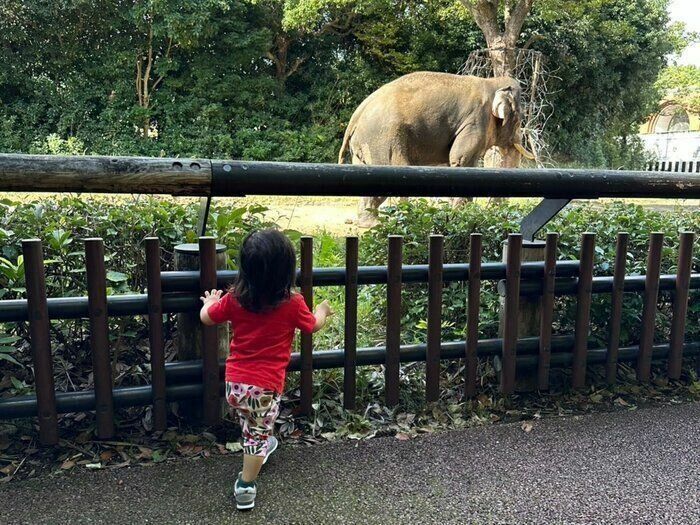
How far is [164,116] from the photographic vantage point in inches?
877

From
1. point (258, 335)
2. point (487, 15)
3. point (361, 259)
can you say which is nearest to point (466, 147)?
point (361, 259)

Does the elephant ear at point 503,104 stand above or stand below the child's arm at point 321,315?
above

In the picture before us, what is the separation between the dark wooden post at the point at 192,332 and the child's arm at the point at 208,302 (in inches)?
9.7

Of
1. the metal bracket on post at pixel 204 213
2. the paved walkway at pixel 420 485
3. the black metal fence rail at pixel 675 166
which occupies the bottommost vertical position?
the paved walkway at pixel 420 485

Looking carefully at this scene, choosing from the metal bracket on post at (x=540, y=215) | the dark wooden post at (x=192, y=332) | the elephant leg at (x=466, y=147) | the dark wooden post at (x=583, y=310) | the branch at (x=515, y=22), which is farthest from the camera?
the branch at (x=515, y=22)

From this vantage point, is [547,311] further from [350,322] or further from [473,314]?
[350,322]

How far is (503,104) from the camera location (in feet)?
33.5

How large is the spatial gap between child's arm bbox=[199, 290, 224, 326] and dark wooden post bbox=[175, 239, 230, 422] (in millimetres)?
246

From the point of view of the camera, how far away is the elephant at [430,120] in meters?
9.75

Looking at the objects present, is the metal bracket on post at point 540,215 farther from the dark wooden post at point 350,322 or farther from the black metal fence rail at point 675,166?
the black metal fence rail at point 675,166

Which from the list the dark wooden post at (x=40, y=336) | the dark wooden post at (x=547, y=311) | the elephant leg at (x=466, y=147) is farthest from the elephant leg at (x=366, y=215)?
the dark wooden post at (x=40, y=336)

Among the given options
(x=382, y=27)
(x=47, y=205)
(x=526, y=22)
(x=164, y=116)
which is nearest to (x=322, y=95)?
(x=382, y=27)

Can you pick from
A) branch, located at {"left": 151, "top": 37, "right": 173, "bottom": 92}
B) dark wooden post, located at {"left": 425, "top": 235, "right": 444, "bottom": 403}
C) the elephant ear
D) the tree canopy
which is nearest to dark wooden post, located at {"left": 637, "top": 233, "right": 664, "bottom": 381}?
dark wooden post, located at {"left": 425, "top": 235, "right": 444, "bottom": 403}

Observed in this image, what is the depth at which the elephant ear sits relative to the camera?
10180mm
